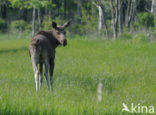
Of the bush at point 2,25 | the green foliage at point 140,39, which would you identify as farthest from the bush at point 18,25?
the green foliage at point 140,39

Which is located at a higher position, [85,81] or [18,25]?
[85,81]

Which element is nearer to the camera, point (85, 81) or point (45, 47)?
point (45, 47)

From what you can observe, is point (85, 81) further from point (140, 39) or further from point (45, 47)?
point (140, 39)

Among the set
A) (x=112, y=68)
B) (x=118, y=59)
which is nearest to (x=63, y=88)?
(x=112, y=68)

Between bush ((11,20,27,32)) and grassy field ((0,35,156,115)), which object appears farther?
bush ((11,20,27,32))

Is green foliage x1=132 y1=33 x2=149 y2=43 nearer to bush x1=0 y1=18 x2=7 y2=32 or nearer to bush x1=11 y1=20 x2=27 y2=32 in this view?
bush x1=11 y1=20 x2=27 y2=32

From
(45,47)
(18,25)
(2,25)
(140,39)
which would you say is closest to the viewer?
(45,47)

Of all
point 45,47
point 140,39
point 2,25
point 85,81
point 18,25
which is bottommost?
point 2,25

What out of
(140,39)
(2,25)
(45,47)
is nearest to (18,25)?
(2,25)

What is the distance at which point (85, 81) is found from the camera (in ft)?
34.6

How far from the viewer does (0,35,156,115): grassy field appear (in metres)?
5.95

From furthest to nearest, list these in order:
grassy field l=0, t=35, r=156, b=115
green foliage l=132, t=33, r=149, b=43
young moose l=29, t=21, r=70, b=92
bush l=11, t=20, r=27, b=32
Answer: bush l=11, t=20, r=27, b=32
green foliage l=132, t=33, r=149, b=43
young moose l=29, t=21, r=70, b=92
grassy field l=0, t=35, r=156, b=115

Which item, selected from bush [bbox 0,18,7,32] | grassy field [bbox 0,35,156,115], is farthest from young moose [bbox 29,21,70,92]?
bush [bbox 0,18,7,32]

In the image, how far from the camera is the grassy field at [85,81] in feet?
19.5
